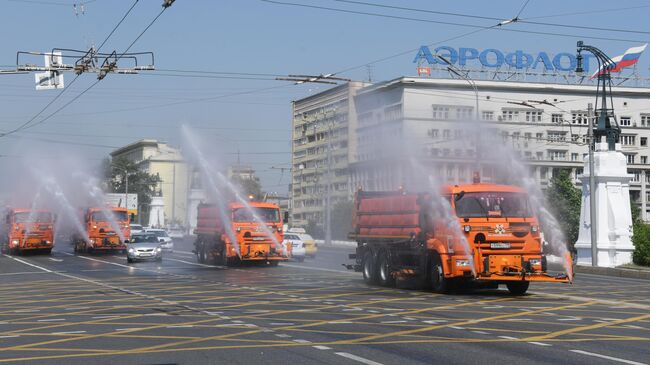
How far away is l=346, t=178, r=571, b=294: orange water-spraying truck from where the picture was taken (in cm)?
2145

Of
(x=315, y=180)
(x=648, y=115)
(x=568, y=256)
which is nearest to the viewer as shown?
(x=568, y=256)

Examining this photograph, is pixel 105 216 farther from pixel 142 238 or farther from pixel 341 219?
pixel 341 219

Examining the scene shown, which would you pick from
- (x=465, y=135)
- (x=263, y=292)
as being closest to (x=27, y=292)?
(x=263, y=292)

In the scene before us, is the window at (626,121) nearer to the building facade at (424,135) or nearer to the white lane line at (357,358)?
the building facade at (424,135)

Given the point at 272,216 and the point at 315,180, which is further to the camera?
the point at 315,180

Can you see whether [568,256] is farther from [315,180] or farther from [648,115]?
[648,115]

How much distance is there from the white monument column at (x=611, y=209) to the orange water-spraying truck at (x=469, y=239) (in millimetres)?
16083

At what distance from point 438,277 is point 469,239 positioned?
166 cm

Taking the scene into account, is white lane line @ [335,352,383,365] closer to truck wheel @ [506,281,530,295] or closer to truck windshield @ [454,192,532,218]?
truck windshield @ [454,192,532,218]

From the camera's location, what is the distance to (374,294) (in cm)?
2272

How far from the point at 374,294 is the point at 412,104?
72.0ft

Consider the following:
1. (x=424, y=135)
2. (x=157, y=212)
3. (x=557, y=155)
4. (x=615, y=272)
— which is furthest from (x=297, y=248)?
(x=157, y=212)

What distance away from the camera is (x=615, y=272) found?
35.7 meters

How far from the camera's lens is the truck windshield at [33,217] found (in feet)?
180
